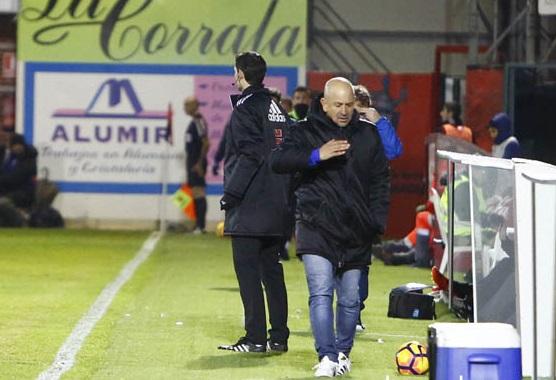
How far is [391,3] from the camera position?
89.9ft

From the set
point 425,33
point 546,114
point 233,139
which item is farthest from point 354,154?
point 425,33

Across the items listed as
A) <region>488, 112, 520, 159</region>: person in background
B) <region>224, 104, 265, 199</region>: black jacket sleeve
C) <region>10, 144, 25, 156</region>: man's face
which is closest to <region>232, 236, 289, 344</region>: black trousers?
<region>224, 104, 265, 199</region>: black jacket sleeve

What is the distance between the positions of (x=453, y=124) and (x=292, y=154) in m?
11.5

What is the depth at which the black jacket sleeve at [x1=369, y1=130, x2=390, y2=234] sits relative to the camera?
9938mm

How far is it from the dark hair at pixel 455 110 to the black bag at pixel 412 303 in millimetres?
8274

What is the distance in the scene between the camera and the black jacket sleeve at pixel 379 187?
9938 millimetres

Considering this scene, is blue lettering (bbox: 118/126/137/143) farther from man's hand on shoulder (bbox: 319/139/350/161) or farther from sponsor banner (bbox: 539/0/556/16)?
man's hand on shoulder (bbox: 319/139/350/161)

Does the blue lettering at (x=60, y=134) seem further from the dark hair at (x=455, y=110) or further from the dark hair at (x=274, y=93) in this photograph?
the dark hair at (x=274, y=93)

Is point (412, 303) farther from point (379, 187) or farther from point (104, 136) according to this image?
point (104, 136)

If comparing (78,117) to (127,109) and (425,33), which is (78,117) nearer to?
(127,109)

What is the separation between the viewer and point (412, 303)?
13.0 m

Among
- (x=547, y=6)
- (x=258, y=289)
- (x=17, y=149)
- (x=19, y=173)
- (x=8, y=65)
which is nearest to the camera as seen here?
(x=258, y=289)

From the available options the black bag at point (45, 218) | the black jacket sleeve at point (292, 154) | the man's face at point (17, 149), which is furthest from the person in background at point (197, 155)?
the black jacket sleeve at point (292, 154)

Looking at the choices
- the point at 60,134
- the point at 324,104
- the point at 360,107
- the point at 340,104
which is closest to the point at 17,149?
the point at 60,134
